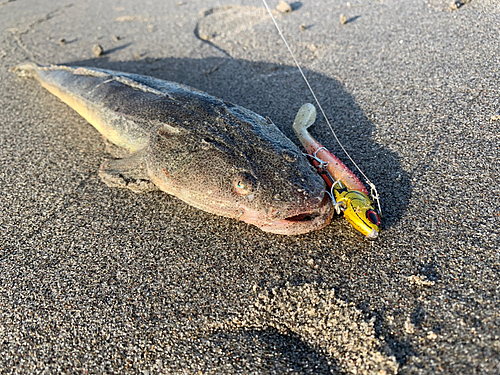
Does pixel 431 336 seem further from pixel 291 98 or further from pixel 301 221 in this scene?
pixel 291 98

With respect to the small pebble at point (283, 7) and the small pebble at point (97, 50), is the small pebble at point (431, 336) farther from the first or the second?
the small pebble at point (97, 50)

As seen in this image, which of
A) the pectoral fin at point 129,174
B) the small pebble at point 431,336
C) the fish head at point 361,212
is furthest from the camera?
the pectoral fin at point 129,174

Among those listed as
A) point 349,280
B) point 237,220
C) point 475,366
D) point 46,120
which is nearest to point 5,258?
point 237,220

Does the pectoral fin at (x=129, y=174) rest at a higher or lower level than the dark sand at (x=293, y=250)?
higher

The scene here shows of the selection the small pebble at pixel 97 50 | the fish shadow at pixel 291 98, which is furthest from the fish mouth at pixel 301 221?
the small pebble at pixel 97 50

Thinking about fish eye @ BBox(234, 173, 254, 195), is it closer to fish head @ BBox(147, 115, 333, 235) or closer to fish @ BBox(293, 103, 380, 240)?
fish head @ BBox(147, 115, 333, 235)

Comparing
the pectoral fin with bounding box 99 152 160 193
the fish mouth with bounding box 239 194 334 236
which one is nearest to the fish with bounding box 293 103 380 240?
the fish mouth with bounding box 239 194 334 236

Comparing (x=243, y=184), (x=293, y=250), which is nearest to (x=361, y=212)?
(x=293, y=250)

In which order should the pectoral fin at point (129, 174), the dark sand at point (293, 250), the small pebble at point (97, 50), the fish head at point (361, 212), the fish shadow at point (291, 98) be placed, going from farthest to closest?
the small pebble at point (97, 50) < the pectoral fin at point (129, 174) < the fish shadow at point (291, 98) < the fish head at point (361, 212) < the dark sand at point (293, 250)
